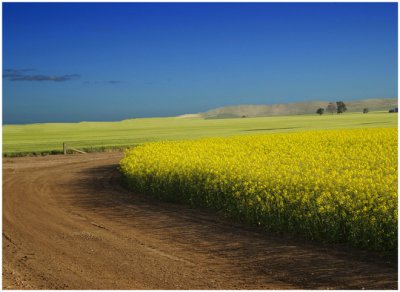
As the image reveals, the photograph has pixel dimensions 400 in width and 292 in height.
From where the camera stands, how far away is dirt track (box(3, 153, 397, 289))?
891 centimetres

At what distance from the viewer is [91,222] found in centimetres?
1361

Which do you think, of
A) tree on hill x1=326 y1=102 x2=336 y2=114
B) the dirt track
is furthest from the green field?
tree on hill x1=326 y1=102 x2=336 y2=114

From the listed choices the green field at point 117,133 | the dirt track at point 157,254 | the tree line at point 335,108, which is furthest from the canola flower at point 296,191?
the tree line at point 335,108

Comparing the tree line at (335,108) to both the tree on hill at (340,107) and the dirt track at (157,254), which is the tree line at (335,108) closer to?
the tree on hill at (340,107)

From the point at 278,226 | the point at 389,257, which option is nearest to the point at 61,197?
the point at 278,226

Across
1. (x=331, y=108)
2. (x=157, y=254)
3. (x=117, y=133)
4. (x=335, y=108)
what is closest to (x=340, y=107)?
(x=335, y=108)

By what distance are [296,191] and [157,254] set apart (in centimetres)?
346

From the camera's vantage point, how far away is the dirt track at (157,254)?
891 centimetres

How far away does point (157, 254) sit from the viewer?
10500 millimetres

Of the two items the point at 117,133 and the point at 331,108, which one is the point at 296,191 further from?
the point at 331,108

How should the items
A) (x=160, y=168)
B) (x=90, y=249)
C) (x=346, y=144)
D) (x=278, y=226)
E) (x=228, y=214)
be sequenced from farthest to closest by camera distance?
(x=346, y=144), (x=160, y=168), (x=228, y=214), (x=278, y=226), (x=90, y=249)

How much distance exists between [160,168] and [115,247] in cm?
640

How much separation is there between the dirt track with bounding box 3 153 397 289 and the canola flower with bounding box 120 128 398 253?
1.24 feet

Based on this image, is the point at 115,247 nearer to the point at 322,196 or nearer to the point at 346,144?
the point at 322,196
